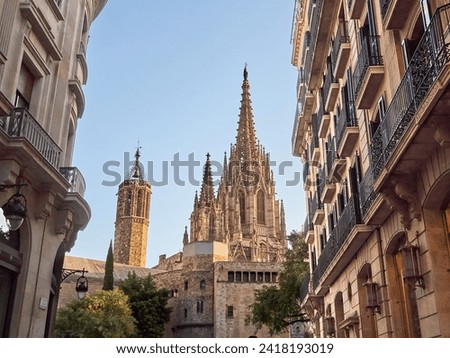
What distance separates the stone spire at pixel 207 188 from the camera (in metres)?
93.9

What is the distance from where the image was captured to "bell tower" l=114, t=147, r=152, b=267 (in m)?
94.7

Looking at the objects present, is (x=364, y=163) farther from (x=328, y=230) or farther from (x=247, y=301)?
(x=247, y=301)

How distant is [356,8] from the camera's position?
13.2m

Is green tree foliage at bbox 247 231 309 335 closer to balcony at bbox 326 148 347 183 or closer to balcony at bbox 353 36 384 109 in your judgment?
balcony at bbox 326 148 347 183

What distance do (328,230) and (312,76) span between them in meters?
6.31

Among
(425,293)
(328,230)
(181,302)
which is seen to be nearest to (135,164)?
(181,302)

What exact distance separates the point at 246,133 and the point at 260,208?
18397mm

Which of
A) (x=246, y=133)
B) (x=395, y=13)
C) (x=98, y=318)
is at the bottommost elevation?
(x=98, y=318)

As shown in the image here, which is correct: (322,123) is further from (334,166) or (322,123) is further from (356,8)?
(356,8)

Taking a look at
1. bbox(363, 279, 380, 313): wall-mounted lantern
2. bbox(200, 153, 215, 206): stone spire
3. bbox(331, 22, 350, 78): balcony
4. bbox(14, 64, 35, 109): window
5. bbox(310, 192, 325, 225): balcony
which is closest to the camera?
bbox(14, 64, 35, 109): window

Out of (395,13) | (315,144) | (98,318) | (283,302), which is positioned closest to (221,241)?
(98,318)

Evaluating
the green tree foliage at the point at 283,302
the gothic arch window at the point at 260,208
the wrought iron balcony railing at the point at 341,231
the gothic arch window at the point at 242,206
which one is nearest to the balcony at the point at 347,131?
the wrought iron balcony railing at the point at 341,231

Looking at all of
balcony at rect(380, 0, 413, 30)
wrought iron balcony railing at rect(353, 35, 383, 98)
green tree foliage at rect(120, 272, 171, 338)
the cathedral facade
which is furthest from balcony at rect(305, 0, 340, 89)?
the cathedral facade

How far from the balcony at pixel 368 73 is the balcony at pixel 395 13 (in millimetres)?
1087
